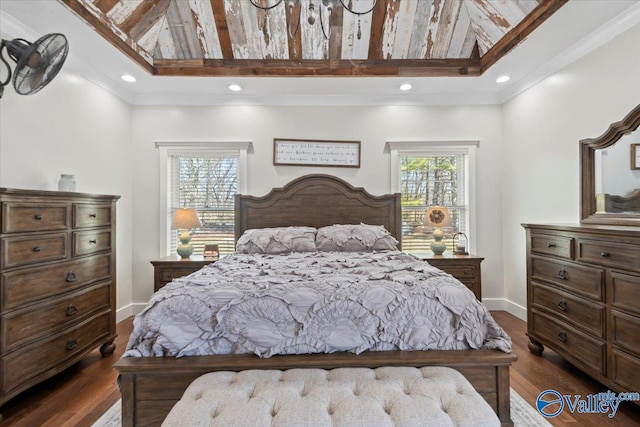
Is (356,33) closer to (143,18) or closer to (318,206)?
(318,206)

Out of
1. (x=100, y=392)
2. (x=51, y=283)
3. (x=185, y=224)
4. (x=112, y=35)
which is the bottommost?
(x=100, y=392)

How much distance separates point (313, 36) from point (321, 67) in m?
0.31

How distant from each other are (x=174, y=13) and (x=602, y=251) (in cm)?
397

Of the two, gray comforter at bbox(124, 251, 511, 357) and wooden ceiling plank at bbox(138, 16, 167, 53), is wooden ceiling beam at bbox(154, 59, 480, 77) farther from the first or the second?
gray comforter at bbox(124, 251, 511, 357)

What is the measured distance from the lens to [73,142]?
9.80 ft

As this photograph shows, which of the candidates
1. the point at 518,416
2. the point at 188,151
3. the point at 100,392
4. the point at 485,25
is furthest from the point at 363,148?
the point at 100,392

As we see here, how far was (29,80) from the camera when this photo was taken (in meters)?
2.04

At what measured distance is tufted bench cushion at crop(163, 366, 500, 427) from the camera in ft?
3.82

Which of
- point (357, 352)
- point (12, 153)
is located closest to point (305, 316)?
point (357, 352)

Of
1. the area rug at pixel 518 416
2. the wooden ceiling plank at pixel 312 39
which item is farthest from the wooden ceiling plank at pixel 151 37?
the area rug at pixel 518 416

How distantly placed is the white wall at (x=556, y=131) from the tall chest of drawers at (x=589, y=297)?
75cm

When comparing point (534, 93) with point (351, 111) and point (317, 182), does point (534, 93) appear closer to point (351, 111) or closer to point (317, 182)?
point (351, 111)

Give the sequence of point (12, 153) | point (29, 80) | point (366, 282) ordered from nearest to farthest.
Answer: point (366, 282), point (29, 80), point (12, 153)

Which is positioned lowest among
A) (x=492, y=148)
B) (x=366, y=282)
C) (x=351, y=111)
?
(x=366, y=282)
